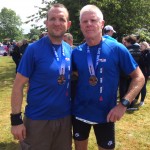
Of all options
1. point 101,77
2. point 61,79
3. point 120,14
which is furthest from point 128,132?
point 120,14

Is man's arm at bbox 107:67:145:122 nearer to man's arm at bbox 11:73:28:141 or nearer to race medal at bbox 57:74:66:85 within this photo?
race medal at bbox 57:74:66:85

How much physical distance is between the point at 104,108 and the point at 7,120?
4261mm

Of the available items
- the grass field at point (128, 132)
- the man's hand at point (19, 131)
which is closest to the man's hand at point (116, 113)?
the man's hand at point (19, 131)

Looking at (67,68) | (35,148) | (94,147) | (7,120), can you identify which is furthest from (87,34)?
(7,120)

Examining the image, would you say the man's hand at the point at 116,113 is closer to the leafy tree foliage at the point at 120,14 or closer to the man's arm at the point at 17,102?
the man's arm at the point at 17,102

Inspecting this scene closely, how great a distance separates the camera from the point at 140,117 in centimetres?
695

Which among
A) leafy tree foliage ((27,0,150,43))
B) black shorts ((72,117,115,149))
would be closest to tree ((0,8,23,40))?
leafy tree foliage ((27,0,150,43))

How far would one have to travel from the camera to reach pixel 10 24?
93.8 m

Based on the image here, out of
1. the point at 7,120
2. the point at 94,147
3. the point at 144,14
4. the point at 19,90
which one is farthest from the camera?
the point at 144,14

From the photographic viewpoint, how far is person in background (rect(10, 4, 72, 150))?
282 cm

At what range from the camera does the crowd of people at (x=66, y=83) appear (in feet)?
9.30

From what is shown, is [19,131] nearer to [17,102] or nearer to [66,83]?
[17,102]

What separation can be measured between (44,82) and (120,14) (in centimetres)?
1281

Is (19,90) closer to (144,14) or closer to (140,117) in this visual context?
(140,117)
